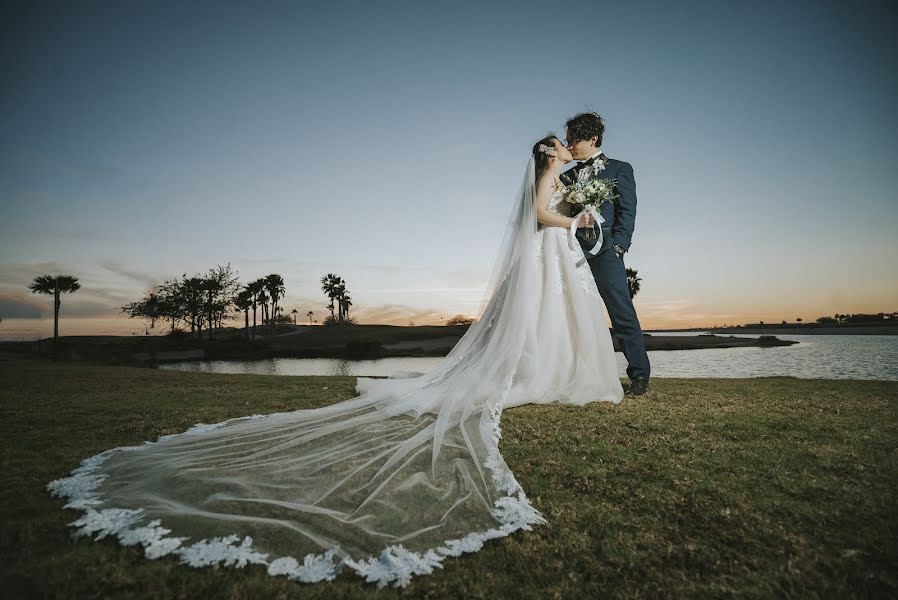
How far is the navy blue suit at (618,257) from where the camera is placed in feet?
17.9

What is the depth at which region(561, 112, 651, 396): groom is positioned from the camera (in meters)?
5.43

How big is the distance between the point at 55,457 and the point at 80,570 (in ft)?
6.67

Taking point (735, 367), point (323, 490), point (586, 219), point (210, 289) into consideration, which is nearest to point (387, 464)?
point (323, 490)

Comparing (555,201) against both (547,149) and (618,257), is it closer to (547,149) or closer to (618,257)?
(547,149)

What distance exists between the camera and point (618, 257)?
554 cm

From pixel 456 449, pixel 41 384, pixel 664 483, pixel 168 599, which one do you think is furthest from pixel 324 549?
pixel 41 384

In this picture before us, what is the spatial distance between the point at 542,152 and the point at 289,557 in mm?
5297

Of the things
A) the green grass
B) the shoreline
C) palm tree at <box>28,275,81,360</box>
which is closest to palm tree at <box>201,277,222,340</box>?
the shoreline

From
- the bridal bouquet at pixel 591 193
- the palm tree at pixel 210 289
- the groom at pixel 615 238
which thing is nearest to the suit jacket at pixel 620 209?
the groom at pixel 615 238

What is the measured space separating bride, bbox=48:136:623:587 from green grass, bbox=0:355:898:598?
12cm

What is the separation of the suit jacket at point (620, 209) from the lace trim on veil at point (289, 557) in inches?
161

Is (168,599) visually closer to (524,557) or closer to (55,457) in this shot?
(524,557)

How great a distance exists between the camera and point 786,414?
13.1 feet

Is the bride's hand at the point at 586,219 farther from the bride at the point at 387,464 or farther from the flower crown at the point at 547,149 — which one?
the flower crown at the point at 547,149
